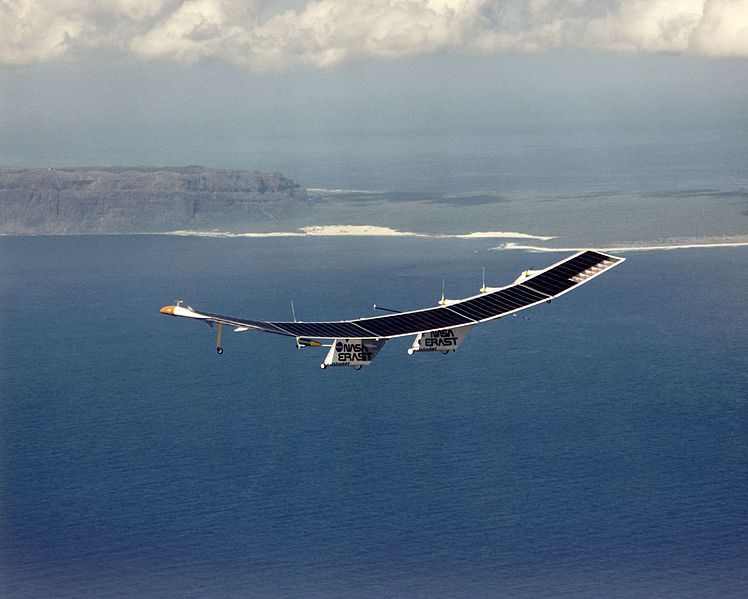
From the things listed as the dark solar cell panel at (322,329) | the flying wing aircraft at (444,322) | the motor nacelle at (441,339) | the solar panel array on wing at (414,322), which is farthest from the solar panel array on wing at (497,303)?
the dark solar cell panel at (322,329)

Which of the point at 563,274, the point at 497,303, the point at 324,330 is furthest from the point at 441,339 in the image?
the point at 563,274

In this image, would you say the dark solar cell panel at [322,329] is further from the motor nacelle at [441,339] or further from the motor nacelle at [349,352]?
the motor nacelle at [441,339]

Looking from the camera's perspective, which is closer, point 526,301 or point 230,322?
point 230,322

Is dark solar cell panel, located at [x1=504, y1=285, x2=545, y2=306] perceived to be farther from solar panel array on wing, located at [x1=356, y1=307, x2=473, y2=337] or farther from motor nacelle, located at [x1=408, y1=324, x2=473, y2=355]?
motor nacelle, located at [x1=408, y1=324, x2=473, y2=355]

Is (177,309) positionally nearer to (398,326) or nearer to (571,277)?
(398,326)

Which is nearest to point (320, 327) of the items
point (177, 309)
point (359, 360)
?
point (359, 360)

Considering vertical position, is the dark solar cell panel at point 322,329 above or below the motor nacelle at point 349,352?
above
